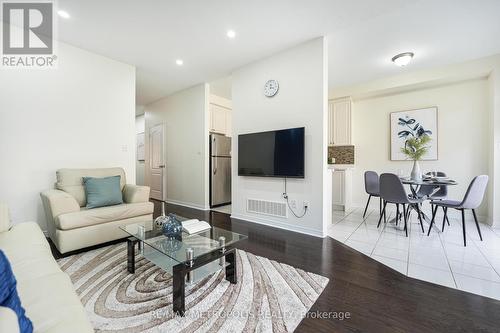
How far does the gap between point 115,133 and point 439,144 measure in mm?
5882

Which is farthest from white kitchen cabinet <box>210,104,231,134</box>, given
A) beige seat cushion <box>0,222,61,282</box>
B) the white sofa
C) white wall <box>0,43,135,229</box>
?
the white sofa

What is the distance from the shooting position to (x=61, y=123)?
10.1 feet

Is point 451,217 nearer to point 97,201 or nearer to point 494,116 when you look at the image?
point 494,116

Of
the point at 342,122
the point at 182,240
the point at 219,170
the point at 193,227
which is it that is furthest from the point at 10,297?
the point at 342,122

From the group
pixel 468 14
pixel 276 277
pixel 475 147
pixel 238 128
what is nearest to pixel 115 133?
pixel 238 128

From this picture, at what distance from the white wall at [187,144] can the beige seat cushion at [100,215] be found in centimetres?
187

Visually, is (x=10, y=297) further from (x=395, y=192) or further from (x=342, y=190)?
(x=342, y=190)

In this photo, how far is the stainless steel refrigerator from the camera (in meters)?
4.85

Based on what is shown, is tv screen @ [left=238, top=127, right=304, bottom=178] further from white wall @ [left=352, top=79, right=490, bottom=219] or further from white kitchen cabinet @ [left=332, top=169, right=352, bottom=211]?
white wall @ [left=352, top=79, right=490, bottom=219]

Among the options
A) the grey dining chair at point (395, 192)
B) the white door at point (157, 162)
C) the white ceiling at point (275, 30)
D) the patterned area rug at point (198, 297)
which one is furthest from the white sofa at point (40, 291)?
the white door at point (157, 162)

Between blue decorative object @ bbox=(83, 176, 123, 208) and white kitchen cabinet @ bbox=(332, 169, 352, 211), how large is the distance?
4.07 m

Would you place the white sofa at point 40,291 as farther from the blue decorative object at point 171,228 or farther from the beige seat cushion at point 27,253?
the blue decorative object at point 171,228

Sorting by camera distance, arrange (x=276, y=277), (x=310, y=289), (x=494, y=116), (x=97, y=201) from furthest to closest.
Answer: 1. (x=494, y=116)
2. (x=97, y=201)
3. (x=276, y=277)
4. (x=310, y=289)

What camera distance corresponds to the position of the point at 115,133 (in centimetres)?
361
